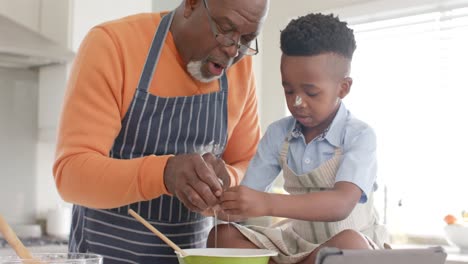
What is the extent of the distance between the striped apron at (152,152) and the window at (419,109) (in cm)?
176

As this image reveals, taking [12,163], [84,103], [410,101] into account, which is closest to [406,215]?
[410,101]

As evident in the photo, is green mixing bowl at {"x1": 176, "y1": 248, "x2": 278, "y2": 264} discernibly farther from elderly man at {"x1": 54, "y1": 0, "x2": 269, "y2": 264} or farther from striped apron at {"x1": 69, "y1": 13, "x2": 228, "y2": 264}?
striped apron at {"x1": 69, "y1": 13, "x2": 228, "y2": 264}

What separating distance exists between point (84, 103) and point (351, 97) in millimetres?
2166

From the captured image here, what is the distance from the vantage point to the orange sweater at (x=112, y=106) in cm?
115

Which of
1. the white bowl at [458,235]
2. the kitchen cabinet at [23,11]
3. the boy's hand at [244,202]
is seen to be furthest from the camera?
the kitchen cabinet at [23,11]

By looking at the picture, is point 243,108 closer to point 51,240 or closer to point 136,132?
point 136,132

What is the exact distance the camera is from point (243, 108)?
5.02 ft

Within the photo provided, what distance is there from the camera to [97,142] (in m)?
1.23

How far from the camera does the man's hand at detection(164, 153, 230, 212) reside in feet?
3.50

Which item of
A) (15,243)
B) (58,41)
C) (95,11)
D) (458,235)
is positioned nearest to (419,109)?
(458,235)

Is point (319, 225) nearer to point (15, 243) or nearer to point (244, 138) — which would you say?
point (244, 138)

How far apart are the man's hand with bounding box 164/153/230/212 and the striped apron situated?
27 cm

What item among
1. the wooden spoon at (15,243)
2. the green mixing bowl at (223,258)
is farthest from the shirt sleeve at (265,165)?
the wooden spoon at (15,243)

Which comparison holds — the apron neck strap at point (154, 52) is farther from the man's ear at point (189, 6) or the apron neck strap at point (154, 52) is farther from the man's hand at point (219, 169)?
the man's hand at point (219, 169)
